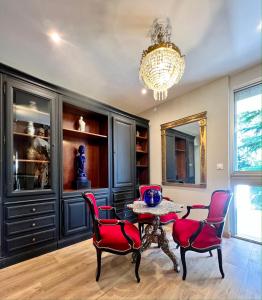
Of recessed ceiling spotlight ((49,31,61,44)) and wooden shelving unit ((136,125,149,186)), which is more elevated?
recessed ceiling spotlight ((49,31,61,44))

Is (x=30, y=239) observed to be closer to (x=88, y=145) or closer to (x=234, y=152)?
(x=88, y=145)

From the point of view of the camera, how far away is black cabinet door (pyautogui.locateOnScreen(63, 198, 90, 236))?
9.81ft

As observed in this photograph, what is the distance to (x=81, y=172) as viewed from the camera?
352 cm

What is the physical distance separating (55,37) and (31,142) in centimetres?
142

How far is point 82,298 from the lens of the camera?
1.81 m

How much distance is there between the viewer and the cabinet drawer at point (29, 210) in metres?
2.38

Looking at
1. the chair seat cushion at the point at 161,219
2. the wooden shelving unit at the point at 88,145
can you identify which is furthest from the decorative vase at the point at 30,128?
the chair seat cushion at the point at 161,219

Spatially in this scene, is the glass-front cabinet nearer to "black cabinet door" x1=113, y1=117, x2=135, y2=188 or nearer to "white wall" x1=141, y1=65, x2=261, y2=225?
"black cabinet door" x1=113, y1=117, x2=135, y2=188

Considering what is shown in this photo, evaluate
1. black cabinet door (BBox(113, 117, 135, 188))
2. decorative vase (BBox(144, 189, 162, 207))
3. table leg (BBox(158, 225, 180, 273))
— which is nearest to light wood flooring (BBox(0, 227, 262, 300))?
table leg (BBox(158, 225, 180, 273))

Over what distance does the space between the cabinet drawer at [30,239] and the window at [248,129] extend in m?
3.25

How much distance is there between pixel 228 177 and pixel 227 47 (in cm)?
208

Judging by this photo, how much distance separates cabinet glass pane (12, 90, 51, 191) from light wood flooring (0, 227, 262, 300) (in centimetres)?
103

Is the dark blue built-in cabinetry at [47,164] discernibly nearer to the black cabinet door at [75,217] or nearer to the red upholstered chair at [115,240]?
the black cabinet door at [75,217]

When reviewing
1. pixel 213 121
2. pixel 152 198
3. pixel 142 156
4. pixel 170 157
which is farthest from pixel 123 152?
pixel 213 121
